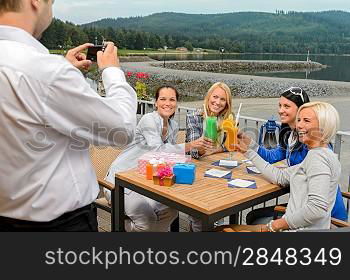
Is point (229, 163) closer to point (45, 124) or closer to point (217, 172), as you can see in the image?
point (217, 172)

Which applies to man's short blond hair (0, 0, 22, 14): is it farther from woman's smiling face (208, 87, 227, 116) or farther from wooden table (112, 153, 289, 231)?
woman's smiling face (208, 87, 227, 116)

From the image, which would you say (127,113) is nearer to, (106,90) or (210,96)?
(106,90)

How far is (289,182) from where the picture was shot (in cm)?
232

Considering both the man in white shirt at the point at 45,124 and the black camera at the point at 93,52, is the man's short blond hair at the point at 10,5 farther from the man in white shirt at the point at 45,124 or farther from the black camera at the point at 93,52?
the black camera at the point at 93,52

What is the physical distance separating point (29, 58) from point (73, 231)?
55 centimetres

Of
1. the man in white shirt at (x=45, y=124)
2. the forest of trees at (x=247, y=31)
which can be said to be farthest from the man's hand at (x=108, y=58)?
the forest of trees at (x=247, y=31)

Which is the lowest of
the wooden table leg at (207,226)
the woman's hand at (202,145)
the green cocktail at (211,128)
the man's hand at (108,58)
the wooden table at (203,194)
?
the wooden table leg at (207,226)

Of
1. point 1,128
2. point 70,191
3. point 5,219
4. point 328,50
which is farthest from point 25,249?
point 328,50

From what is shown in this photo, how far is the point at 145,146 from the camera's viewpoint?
300 cm

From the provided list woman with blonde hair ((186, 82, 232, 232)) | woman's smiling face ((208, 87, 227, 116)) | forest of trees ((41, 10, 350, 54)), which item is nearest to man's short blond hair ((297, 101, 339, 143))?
woman with blonde hair ((186, 82, 232, 232))

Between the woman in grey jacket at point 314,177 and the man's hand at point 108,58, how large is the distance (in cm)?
128

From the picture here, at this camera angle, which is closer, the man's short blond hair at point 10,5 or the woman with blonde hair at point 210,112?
the man's short blond hair at point 10,5

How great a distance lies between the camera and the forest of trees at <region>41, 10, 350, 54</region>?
358 feet

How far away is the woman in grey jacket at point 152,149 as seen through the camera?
9.04 ft
